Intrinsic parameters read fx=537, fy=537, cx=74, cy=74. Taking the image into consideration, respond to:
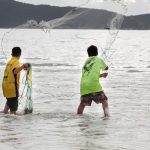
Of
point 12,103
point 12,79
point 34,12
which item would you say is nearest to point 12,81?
point 12,79

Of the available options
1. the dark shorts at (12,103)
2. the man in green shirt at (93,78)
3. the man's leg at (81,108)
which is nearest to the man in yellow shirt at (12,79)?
the dark shorts at (12,103)

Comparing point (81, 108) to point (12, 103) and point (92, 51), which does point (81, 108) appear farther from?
point (12, 103)

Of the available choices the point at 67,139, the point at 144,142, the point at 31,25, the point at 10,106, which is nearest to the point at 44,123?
the point at 10,106

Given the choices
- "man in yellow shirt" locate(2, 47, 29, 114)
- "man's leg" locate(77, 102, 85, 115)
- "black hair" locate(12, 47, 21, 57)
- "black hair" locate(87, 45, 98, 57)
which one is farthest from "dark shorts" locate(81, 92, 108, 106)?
"black hair" locate(12, 47, 21, 57)

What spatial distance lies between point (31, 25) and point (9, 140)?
6.03 m

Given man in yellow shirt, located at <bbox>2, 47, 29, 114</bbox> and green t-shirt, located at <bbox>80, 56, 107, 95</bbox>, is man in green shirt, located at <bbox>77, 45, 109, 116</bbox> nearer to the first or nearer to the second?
green t-shirt, located at <bbox>80, 56, 107, 95</bbox>

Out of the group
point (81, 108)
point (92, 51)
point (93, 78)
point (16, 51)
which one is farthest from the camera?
point (81, 108)

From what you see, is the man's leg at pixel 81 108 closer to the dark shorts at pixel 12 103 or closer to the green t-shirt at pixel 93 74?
the green t-shirt at pixel 93 74

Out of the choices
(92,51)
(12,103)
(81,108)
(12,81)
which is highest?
→ (92,51)

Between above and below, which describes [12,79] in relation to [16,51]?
below

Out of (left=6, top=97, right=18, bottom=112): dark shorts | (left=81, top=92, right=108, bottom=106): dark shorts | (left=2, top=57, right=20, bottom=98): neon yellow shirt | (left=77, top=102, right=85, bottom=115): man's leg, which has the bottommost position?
(left=77, top=102, right=85, bottom=115): man's leg

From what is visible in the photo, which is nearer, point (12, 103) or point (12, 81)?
point (12, 81)

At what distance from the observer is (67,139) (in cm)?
941

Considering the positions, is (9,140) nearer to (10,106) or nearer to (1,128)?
(1,128)
